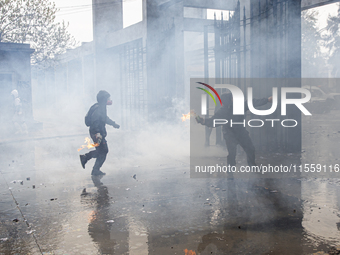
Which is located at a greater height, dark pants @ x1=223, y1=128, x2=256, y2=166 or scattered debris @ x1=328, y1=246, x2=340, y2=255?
dark pants @ x1=223, y1=128, x2=256, y2=166

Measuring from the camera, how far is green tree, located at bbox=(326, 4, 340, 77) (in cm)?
3816

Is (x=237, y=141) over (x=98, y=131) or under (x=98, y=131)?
under

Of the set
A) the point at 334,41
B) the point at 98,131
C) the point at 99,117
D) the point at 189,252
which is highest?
the point at 334,41

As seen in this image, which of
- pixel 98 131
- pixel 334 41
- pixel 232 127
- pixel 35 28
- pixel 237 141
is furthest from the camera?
pixel 334 41

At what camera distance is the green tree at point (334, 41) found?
125 ft

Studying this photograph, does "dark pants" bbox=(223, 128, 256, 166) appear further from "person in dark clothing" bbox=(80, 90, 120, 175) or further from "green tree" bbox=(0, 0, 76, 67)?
"green tree" bbox=(0, 0, 76, 67)

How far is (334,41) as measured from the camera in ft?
130

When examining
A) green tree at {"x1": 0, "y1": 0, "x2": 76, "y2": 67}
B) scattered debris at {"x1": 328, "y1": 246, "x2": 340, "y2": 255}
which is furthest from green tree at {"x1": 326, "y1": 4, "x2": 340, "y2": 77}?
scattered debris at {"x1": 328, "y1": 246, "x2": 340, "y2": 255}

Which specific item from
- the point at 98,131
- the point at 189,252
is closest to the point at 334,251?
the point at 189,252

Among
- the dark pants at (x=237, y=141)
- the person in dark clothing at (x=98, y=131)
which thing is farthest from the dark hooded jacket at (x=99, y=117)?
the dark pants at (x=237, y=141)

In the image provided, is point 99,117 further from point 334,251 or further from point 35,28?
point 35,28

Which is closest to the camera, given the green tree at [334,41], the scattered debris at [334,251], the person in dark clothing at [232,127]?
the scattered debris at [334,251]

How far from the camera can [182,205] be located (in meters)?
4.55

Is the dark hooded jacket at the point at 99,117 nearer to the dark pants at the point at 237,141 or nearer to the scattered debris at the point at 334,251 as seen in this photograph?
the dark pants at the point at 237,141
